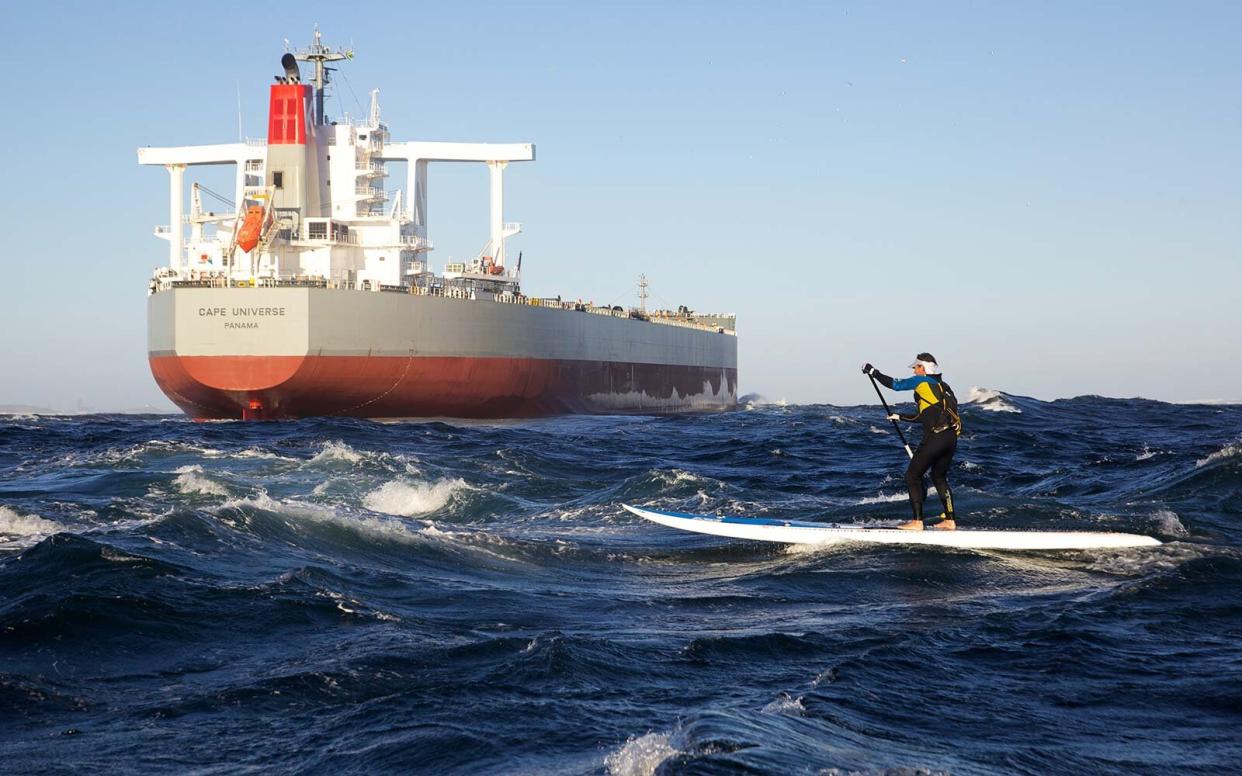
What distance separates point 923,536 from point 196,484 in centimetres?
1033

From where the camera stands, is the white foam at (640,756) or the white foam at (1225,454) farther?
the white foam at (1225,454)

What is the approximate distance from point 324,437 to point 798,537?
18877mm

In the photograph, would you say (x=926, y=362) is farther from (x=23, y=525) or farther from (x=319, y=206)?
(x=319, y=206)

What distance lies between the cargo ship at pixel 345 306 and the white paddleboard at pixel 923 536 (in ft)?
93.1

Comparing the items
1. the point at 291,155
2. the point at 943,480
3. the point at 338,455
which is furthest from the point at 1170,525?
the point at 291,155

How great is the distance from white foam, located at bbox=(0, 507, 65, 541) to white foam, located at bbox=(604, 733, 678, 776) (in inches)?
331

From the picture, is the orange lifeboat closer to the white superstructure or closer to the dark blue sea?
the white superstructure

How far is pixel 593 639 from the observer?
348 inches

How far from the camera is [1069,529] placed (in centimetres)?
1402

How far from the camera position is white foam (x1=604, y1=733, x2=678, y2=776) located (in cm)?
600

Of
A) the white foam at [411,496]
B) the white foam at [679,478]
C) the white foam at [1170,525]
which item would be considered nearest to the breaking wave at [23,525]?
the white foam at [411,496]

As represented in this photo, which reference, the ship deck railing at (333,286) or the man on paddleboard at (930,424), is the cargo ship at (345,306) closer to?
the ship deck railing at (333,286)

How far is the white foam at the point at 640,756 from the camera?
19.7ft

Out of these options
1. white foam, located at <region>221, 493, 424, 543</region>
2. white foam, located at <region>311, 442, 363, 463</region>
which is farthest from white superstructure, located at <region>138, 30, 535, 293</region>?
white foam, located at <region>221, 493, 424, 543</region>
